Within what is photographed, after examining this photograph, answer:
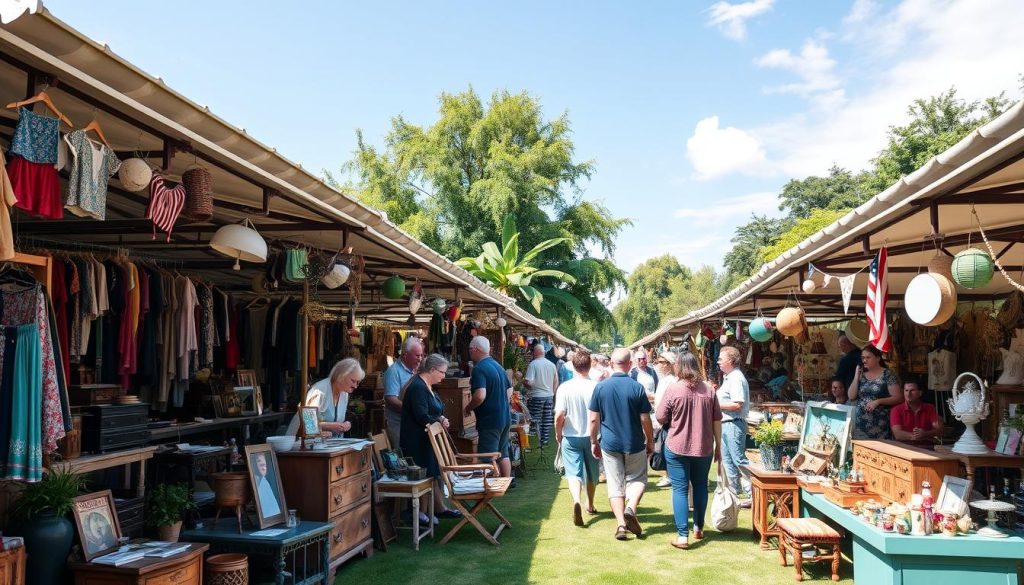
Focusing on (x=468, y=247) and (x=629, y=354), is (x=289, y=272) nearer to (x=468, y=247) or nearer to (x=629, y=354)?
(x=629, y=354)

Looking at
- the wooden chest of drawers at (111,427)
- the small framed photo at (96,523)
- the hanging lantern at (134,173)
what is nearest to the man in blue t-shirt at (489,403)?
the wooden chest of drawers at (111,427)

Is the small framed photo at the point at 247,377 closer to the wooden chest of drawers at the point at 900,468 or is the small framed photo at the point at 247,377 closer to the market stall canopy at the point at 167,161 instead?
the market stall canopy at the point at 167,161

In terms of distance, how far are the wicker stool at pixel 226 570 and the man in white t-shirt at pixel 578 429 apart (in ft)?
12.1

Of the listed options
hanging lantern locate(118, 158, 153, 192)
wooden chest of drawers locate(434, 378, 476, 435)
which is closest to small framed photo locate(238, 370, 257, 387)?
wooden chest of drawers locate(434, 378, 476, 435)

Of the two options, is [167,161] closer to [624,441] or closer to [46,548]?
[46,548]

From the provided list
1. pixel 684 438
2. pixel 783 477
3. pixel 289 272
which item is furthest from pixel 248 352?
pixel 783 477

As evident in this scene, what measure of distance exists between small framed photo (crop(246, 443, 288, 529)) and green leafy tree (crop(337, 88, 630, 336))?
24.1 metres

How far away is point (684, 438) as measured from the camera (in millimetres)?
6449

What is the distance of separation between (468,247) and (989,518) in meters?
27.1

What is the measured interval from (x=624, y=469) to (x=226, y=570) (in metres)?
3.78

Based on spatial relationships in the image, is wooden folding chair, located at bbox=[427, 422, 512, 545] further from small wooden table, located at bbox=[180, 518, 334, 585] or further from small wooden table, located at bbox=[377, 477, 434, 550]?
small wooden table, located at bbox=[180, 518, 334, 585]

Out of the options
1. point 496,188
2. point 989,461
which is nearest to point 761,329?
point 989,461

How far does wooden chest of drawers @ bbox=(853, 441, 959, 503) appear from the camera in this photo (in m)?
4.87

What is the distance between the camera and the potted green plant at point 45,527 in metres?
3.63
